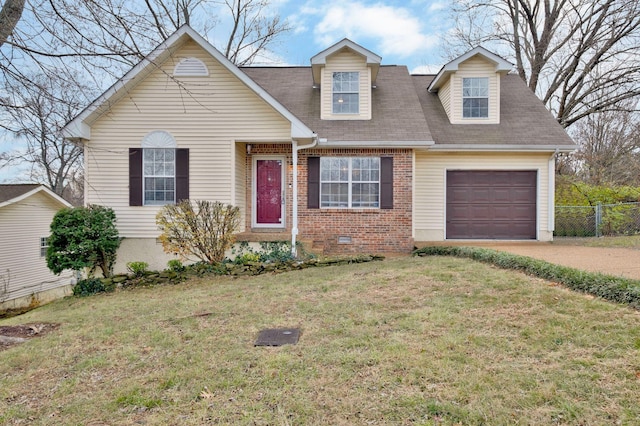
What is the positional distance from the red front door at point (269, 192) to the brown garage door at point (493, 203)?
17.1 feet

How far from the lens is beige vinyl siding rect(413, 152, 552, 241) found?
37.2ft

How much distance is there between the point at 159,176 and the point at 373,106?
264 inches

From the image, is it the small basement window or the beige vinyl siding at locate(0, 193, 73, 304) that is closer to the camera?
the small basement window

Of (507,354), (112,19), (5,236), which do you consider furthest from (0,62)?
(5,236)

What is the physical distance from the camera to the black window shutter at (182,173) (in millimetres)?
9836

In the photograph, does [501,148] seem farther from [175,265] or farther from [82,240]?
[82,240]

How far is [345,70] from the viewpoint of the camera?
37.7ft

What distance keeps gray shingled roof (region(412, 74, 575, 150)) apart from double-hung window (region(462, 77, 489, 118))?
465 millimetres

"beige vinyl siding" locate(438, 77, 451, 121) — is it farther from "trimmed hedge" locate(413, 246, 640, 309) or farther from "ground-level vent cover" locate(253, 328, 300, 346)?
"ground-level vent cover" locate(253, 328, 300, 346)

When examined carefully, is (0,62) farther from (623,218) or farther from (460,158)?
(623,218)

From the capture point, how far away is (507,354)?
3408mm

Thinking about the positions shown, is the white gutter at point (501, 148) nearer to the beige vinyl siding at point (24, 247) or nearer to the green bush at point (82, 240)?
the green bush at point (82, 240)

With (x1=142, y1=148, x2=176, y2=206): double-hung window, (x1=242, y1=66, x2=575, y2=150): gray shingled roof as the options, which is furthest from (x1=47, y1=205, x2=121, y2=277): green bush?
(x1=242, y1=66, x2=575, y2=150): gray shingled roof

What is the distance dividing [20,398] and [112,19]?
481 cm
